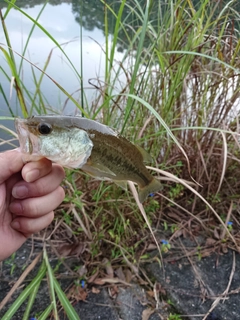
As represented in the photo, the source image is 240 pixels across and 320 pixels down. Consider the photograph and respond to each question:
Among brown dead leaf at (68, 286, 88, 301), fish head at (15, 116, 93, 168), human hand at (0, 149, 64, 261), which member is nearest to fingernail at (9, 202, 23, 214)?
human hand at (0, 149, 64, 261)

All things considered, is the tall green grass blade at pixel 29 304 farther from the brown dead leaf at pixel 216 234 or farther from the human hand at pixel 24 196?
the brown dead leaf at pixel 216 234

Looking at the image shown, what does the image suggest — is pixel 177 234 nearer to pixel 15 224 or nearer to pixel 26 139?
pixel 15 224

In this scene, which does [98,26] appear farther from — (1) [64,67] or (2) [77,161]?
(2) [77,161]

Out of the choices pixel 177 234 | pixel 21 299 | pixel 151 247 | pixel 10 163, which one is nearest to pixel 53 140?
pixel 10 163

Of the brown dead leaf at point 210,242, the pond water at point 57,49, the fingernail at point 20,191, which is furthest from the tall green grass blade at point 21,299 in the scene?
the pond water at point 57,49

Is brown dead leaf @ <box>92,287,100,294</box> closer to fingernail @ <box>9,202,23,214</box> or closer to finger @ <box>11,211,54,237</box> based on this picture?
finger @ <box>11,211,54,237</box>
